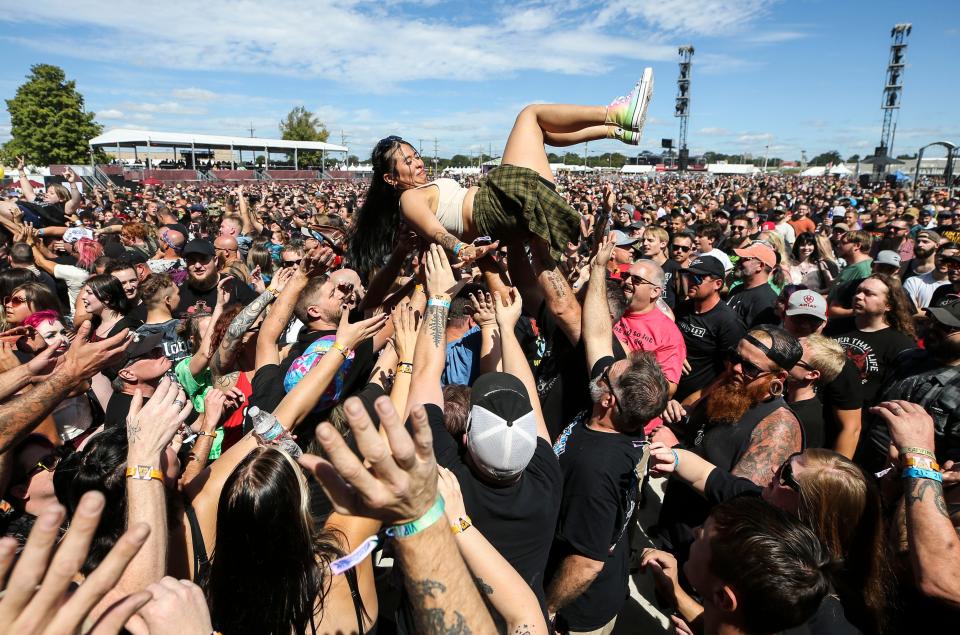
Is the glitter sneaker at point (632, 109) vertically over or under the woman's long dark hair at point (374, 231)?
over

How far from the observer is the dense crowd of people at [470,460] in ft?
4.18

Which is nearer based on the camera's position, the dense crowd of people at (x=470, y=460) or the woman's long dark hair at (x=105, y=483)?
the dense crowd of people at (x=470, y=460)

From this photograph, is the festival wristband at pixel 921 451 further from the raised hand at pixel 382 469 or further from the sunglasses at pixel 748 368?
the raised hand at pixel 382 469

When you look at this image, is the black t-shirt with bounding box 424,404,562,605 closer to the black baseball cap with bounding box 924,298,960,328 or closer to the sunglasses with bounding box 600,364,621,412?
the sunglasses with bounding box 600,364,621,412

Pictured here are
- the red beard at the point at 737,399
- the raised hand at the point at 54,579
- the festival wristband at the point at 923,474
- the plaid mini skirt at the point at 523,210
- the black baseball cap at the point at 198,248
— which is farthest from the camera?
the black baseball cap at the point at 198,248

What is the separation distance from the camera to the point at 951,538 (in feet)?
6.04

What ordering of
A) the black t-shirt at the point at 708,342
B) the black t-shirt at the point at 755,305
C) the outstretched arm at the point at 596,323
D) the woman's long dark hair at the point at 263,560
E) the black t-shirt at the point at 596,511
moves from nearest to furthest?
1. the woman's long dark hair at the point at 263,560
2. the black t-shirt at the point at 596,511
3. the outstretched arm at the point at 596,323
4. the black t-shirt at the point at 708,342
5. the black t-shirt at the point at 755,305

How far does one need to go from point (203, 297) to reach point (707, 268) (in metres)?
5.10

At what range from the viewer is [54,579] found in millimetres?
968

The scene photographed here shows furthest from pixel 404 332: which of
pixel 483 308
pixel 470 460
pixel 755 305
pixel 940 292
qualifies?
pixel 940 292

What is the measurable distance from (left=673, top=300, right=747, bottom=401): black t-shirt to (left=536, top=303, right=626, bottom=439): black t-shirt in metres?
1.60

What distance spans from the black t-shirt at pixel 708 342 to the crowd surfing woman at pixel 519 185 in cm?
197

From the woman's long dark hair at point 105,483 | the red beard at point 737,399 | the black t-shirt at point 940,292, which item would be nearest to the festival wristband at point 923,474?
the red beard at point 737,399

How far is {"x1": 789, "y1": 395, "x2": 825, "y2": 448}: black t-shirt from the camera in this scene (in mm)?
3295
